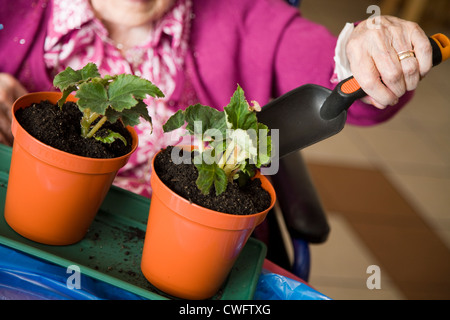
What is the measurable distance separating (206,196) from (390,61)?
0.36 m

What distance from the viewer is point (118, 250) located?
2.15ft

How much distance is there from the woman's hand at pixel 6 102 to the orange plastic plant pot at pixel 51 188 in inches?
7.7

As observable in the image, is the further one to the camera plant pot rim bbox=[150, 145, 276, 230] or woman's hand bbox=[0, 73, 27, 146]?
woman's hand bbox=[0, 73, 27, 146]

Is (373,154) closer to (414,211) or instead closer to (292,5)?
(414,211)

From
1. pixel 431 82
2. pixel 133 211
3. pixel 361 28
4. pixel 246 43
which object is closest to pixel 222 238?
pixel 133 211

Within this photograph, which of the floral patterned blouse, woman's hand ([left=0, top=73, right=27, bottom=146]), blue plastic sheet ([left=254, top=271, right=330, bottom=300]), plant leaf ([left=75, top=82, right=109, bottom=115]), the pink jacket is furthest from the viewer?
the pink jacket

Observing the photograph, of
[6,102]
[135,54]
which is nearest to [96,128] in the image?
[6,102]

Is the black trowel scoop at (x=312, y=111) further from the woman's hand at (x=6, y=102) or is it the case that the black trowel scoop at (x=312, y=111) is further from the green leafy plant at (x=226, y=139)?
the woman's hand at (x=6, y=102)

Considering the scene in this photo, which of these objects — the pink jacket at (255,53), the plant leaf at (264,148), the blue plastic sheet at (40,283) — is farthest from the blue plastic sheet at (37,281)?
the pink jacket at (255,53)

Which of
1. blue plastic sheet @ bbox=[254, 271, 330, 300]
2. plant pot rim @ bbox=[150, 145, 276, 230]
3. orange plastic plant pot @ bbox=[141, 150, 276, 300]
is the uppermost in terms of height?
plant pot rim @ bbox=[150, 145, 276, 230]

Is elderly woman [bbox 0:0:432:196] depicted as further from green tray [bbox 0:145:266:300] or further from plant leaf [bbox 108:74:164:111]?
plant leaf [bbox 108:74:164:111]

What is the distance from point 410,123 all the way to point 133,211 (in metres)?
2.58

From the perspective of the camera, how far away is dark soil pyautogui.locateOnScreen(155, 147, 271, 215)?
556 millimetres

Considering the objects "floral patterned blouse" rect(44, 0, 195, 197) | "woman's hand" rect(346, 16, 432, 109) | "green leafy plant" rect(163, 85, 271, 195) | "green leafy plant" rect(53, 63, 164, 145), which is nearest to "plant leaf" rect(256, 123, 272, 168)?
"green leafy plant" rect(163, 85, 271, 195)
